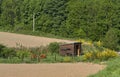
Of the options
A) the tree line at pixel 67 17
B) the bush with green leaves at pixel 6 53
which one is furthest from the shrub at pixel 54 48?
the tree line at pixel 67 17

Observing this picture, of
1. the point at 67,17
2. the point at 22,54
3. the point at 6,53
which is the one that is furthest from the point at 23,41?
the point at 67,17

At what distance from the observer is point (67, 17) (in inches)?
1909

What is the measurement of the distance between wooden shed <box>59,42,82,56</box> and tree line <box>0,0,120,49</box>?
10098 mm

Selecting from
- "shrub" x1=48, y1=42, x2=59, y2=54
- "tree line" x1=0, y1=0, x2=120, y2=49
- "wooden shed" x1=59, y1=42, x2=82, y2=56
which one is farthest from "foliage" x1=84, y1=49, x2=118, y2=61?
"tree line" x1=0, y1=0, x2=120, y2=49

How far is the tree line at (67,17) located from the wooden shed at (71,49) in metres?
10.1

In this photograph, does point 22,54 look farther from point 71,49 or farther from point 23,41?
point 23,41

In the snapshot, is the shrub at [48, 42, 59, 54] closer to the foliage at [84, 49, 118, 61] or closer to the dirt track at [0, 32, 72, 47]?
the dirt track at [0, 32, 72, 47]

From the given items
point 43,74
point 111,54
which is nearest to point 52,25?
point 111,54

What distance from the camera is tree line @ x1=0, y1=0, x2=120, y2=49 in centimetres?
4406

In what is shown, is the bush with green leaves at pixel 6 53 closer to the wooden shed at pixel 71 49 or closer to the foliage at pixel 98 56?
the wooden shed at pixel 71 49

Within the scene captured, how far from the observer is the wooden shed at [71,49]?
25.9m

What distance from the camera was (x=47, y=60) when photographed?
2153 centimetres

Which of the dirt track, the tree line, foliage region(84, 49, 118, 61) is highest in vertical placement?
the tree line

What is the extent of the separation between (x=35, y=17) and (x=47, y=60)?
30.8 meters
